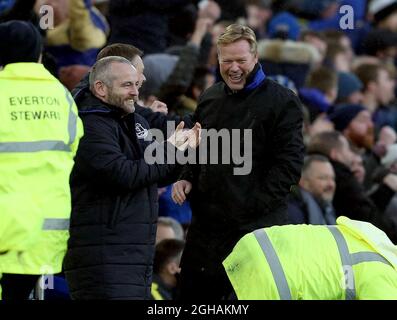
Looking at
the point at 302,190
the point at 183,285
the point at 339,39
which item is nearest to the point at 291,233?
the point at 183,285

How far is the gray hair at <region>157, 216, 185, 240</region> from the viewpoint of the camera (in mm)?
9320

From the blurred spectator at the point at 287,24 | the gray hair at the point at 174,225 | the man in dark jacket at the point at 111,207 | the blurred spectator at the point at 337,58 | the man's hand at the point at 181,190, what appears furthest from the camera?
the blurred spectator at the point at 337,58

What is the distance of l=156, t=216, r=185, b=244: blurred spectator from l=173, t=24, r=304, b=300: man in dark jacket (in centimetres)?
142

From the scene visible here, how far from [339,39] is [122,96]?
8.45 meters

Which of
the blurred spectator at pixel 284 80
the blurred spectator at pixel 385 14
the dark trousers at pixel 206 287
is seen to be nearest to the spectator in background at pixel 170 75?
the blurred spectator at pixel 284 80

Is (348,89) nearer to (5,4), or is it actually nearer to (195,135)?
(5,4)

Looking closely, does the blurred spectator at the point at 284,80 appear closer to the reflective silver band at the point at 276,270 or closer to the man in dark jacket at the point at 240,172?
the man in dark jacket at the point at 240,172

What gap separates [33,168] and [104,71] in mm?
1102

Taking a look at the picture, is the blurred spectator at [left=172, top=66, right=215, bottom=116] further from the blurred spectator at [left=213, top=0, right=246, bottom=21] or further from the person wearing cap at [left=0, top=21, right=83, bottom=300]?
the person wearing cap at [left=0, top=21, right=83, bottom=300]

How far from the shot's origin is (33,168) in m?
6.26

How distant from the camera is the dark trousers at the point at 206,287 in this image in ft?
25.1
